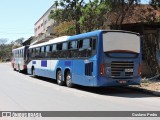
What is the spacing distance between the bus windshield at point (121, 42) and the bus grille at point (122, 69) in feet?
2.00

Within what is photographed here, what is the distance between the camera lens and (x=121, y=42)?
17.2 metres

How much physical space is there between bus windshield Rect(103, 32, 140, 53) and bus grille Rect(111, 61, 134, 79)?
609 millimetres

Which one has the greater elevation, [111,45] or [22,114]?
[111,45]

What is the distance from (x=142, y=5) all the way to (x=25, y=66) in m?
12.8

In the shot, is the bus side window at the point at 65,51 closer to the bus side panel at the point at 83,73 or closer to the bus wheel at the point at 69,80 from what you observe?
the bus wheel at the point at 69,80

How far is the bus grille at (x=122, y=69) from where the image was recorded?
55.5 ft

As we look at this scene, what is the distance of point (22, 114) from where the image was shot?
36.7 ft

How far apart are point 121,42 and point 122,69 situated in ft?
3.97

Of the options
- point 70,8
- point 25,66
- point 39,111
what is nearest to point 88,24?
point 70,8

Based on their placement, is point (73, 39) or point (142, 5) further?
point (142, 5)

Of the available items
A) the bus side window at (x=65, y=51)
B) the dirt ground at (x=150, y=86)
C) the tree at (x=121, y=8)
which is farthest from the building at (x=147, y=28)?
the bus side window at (x=65, y=51)

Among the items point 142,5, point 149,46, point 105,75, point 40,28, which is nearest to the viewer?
point 105,75

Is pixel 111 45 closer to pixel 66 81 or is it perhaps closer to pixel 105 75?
pixel 105 75

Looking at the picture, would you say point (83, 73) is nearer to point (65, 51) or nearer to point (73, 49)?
point (73, 49)
